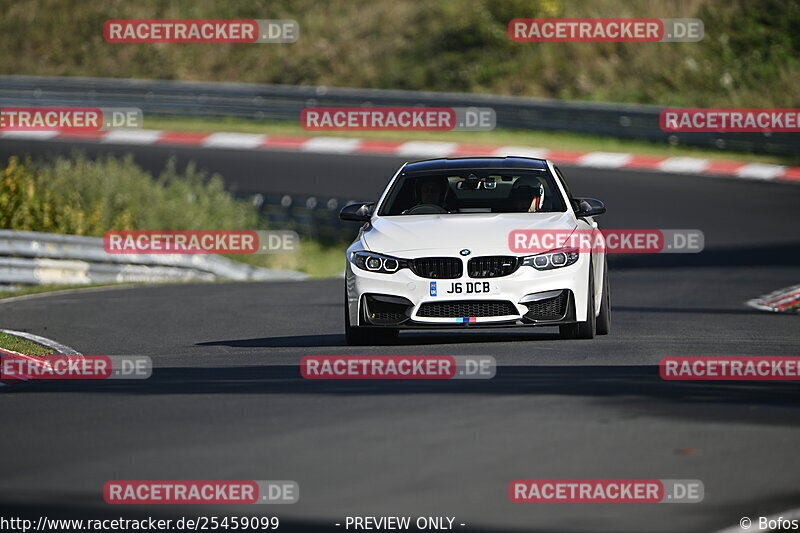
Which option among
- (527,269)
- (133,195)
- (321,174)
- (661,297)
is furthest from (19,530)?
(321,174)

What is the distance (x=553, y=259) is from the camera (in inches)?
468

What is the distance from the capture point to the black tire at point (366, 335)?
40.1 ft

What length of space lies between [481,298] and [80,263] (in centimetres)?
1078

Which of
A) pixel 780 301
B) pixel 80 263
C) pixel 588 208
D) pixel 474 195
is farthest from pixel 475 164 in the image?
pixel 80 263

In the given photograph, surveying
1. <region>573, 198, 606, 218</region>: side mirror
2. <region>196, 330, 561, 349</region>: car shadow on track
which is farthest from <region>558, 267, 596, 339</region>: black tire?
<region>573, 198, 606, 218</region>: side mirror

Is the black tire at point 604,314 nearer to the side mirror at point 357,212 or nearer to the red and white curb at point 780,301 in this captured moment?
the side mirror at point 357,212

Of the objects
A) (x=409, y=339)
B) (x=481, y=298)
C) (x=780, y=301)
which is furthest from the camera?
(x=780, y=301)

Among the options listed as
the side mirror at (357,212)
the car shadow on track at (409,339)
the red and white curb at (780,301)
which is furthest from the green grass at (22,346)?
the red and white curb at (780,301)

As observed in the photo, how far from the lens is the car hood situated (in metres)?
11.8

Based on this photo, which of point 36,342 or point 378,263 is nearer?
point 378,263

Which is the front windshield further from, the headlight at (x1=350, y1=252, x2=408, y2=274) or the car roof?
the headlight at (x1=350, y1=252, x2=408, y2=274)

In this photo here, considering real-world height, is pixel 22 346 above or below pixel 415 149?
below

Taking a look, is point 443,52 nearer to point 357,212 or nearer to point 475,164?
point 475,164

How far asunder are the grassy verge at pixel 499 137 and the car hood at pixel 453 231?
67.0 ft
